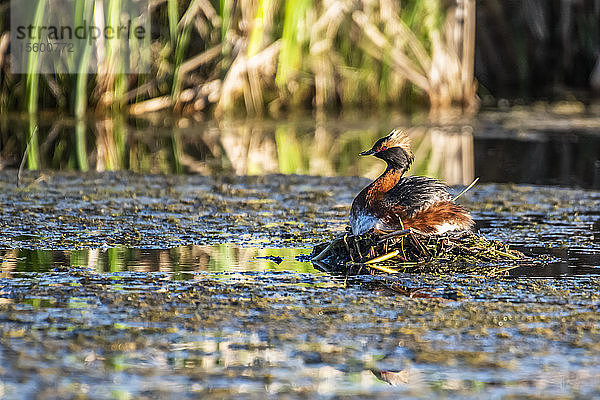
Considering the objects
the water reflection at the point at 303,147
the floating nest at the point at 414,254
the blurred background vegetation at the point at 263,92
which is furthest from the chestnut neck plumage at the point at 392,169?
the blurred background vegetation at the point at 263,92

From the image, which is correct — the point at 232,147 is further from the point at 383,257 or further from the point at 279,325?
the point at 279,325

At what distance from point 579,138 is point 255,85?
351 cm

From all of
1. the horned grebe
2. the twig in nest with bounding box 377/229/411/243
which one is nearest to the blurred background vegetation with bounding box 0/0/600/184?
the horned grebe

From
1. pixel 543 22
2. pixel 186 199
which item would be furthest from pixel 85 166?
pixel 543 22

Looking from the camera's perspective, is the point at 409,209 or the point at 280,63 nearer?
the point at 409,209

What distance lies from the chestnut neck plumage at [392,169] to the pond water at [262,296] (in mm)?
496

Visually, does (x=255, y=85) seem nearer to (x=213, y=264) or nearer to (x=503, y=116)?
(x=503, y=116)

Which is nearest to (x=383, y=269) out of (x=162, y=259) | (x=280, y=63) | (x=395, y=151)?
(x=395, y=151)

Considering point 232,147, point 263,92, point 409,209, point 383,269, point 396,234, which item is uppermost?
point 263,92

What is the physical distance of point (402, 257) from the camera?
5066 millimetres

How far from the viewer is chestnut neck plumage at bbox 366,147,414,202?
5.45 metres

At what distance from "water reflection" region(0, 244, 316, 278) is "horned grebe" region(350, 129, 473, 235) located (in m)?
0.37

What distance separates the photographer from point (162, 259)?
516 centimetres

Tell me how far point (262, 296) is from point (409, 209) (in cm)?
111
